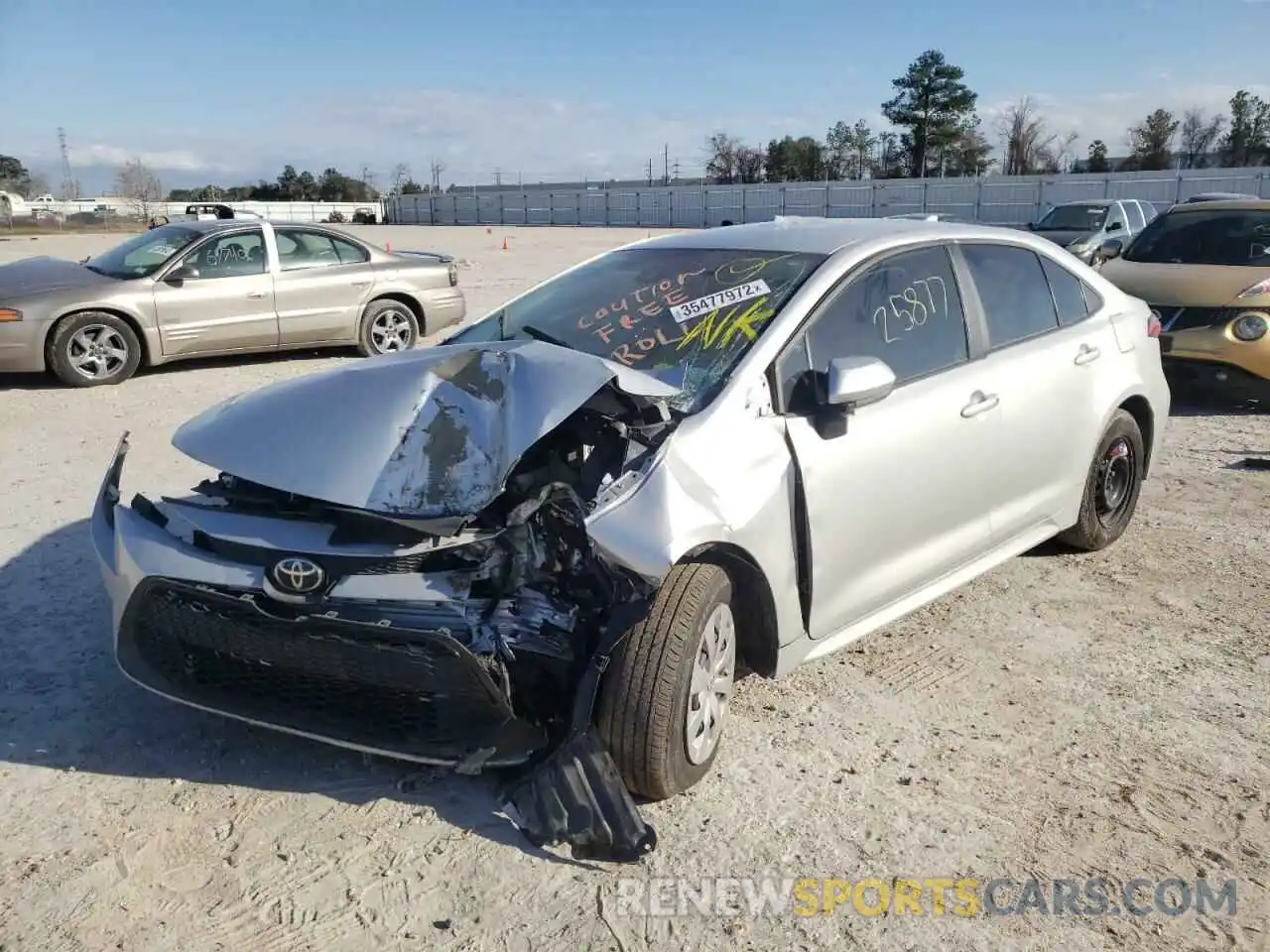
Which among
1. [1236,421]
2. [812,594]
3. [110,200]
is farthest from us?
[110,200]

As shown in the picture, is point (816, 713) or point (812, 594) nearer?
point (812, 594)

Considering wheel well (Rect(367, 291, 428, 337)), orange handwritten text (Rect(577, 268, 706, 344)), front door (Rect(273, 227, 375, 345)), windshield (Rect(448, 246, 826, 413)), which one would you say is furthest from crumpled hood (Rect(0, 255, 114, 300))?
orange handwritten text (Rect(577, 268, 706, 344))

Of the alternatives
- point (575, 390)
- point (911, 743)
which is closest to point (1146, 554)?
point (911, 743)

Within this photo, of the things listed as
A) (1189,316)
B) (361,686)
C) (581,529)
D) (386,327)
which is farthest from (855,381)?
(386,327)

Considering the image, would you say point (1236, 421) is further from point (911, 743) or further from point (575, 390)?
point (575, 390)

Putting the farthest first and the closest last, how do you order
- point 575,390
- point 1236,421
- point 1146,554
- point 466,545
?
1. point 1236,421
2. point 1146,554
3. point 575,390
4. point 466,545

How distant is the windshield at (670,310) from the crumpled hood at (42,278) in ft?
20.5

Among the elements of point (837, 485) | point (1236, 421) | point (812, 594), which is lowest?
point (1236, 421)

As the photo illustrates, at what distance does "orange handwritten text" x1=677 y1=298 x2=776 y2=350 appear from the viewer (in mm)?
3680

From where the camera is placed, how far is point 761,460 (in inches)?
131

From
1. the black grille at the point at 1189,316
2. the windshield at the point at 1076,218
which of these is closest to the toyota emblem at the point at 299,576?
the black grille at the point at 1189,316

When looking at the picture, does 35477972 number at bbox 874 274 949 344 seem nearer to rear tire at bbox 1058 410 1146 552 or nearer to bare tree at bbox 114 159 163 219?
rear tire at bbox 1058 410 1146 552

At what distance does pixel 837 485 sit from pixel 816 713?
845 millimetres

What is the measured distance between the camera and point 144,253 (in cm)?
991
